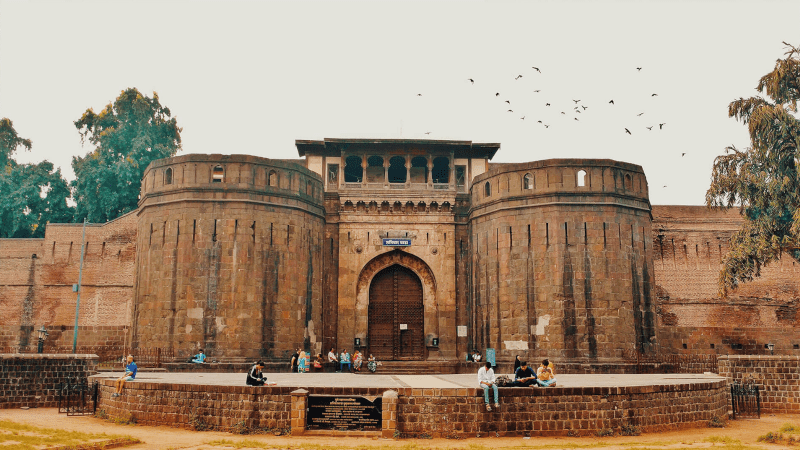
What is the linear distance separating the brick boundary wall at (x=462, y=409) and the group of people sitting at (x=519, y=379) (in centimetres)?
21

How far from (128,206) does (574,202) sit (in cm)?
2995

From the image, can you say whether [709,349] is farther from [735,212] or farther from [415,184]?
[415,184]

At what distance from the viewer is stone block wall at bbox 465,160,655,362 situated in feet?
81.3

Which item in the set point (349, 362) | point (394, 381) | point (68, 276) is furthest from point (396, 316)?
point (68, 276)

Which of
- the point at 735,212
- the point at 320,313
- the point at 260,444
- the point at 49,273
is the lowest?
the point at 260,444

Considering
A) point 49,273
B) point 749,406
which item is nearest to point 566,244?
point 749,406

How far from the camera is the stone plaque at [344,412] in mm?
13844

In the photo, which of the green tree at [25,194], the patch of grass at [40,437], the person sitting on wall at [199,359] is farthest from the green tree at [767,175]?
the green tree at [25,194]

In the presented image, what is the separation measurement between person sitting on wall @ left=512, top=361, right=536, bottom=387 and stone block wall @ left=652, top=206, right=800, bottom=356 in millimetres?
20479

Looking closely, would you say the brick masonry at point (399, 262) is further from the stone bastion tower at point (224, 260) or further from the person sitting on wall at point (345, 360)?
the person sitting on wall at point (345, 360)

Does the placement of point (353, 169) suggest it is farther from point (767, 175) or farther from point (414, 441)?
point (414, 441)

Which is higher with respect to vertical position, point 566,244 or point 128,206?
point 128,206

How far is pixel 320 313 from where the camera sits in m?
28.2

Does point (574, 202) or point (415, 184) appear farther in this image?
point (415, 184)
